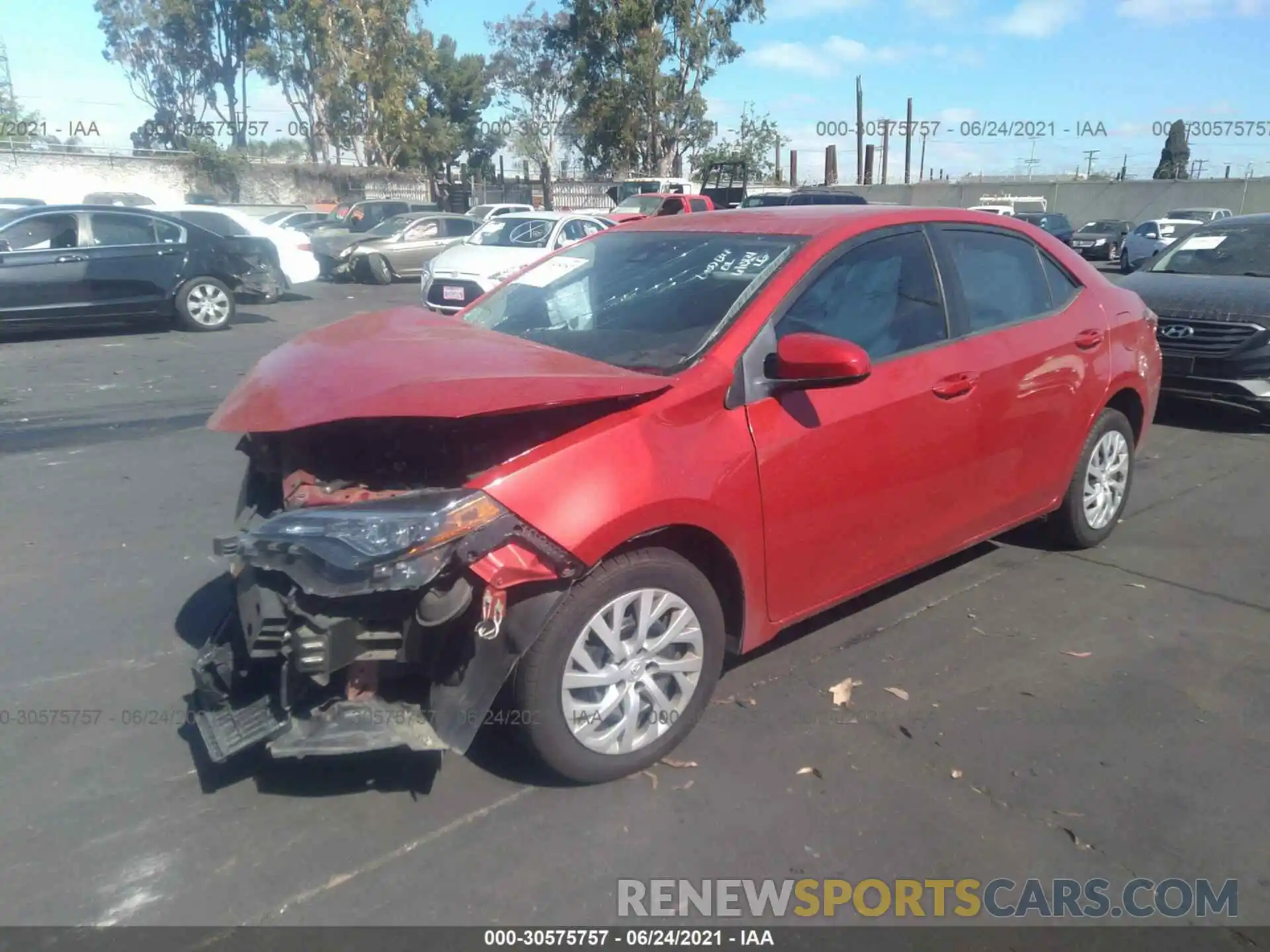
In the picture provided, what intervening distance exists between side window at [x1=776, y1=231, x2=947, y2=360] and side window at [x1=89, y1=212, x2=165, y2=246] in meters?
11.2

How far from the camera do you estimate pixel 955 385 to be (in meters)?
3.98

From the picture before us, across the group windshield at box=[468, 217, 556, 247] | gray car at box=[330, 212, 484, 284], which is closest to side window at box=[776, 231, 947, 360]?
windshield at box=[468, 217, 556, 247]

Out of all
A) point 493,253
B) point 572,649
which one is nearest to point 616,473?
point 572,649

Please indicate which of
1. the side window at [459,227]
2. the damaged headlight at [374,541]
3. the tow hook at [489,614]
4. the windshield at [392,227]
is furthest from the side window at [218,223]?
the tow hook at [489,614]

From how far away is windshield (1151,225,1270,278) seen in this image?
8.41 meters

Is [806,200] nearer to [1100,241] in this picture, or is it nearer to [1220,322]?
[1100,241]

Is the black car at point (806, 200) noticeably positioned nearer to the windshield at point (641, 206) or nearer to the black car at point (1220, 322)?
the windshield at point (641, 206)

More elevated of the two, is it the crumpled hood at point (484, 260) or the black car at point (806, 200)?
the black car at point (806, 200)

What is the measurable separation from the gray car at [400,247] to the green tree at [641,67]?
60.4 ft

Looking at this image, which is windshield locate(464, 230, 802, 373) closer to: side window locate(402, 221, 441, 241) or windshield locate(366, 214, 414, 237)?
side window locate(402, 221, 441, 241)

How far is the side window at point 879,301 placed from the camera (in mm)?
3705

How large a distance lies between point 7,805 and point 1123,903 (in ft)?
10.7

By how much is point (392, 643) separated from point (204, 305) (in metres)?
11.5

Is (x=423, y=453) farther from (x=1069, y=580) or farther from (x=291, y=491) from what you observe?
(x=1069, y=580)
